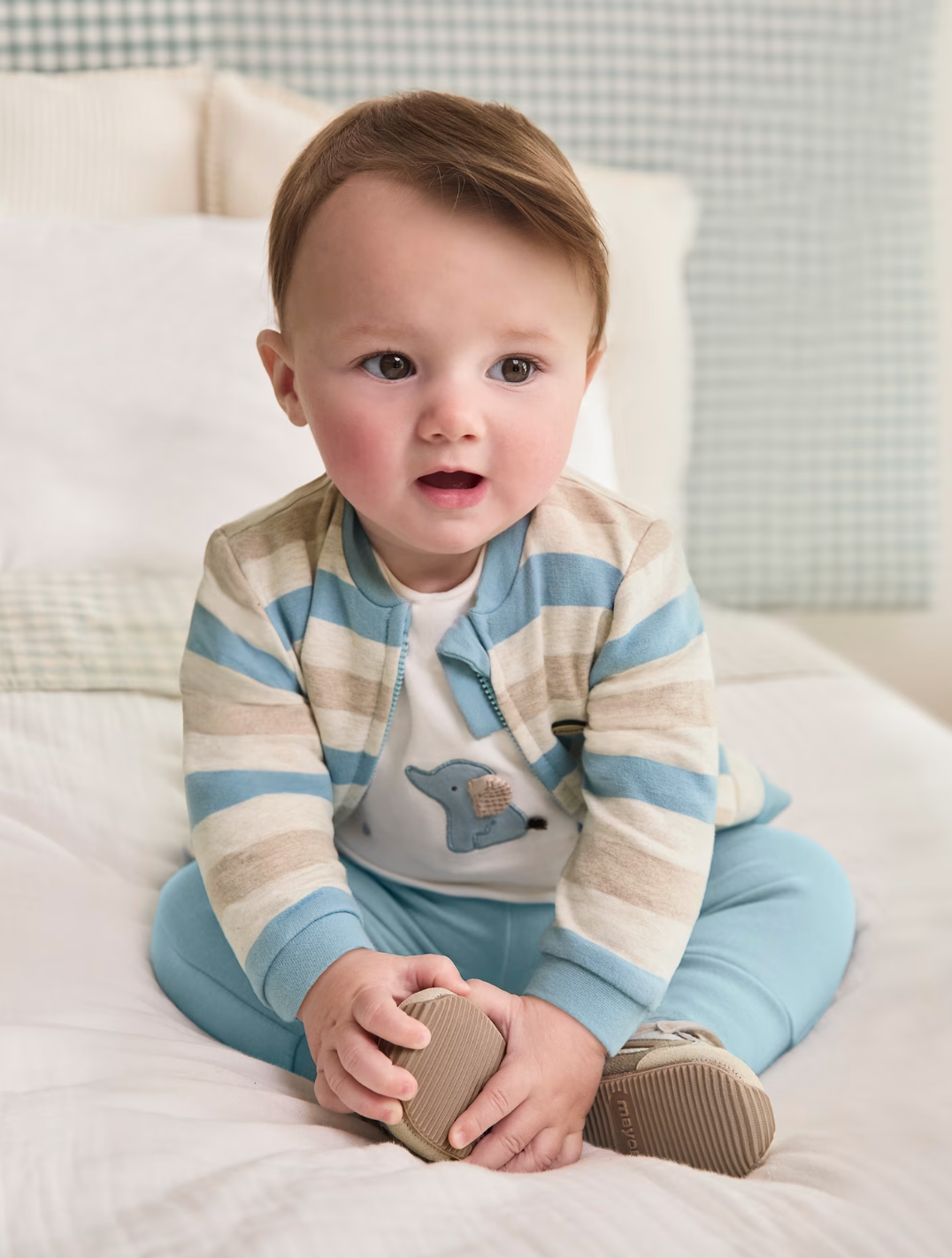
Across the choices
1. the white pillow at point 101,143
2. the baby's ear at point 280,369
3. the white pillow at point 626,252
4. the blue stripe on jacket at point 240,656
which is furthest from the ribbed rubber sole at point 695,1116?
the white pillow at point 101,143

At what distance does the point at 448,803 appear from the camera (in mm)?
795

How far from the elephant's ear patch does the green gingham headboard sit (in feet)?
4.02

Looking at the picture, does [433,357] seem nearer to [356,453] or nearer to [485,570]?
[356,453]

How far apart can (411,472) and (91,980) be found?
383 mm

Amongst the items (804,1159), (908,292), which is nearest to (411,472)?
(804,1159)

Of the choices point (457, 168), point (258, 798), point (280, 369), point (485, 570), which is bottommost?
point (258, 798)

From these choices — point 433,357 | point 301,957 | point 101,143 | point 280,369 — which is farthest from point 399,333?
point 101,143

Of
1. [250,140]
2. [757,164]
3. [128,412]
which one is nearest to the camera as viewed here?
[128,412]

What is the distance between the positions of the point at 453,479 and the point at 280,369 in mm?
150

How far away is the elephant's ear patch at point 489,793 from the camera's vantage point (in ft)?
2.56

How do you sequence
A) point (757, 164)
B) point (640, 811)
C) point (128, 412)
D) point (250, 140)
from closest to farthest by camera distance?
point (640, 811) → point (128, 412) → point (250, 140) → point (757, 164)

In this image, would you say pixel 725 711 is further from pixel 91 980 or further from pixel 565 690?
pixel 91 980

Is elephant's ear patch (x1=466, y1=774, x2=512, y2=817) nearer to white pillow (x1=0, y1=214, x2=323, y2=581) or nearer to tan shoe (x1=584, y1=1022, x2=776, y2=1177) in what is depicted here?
tan shoe (x1=584, y1=1022, x2=776, y2=1177)

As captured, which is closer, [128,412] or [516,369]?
[516,369]
